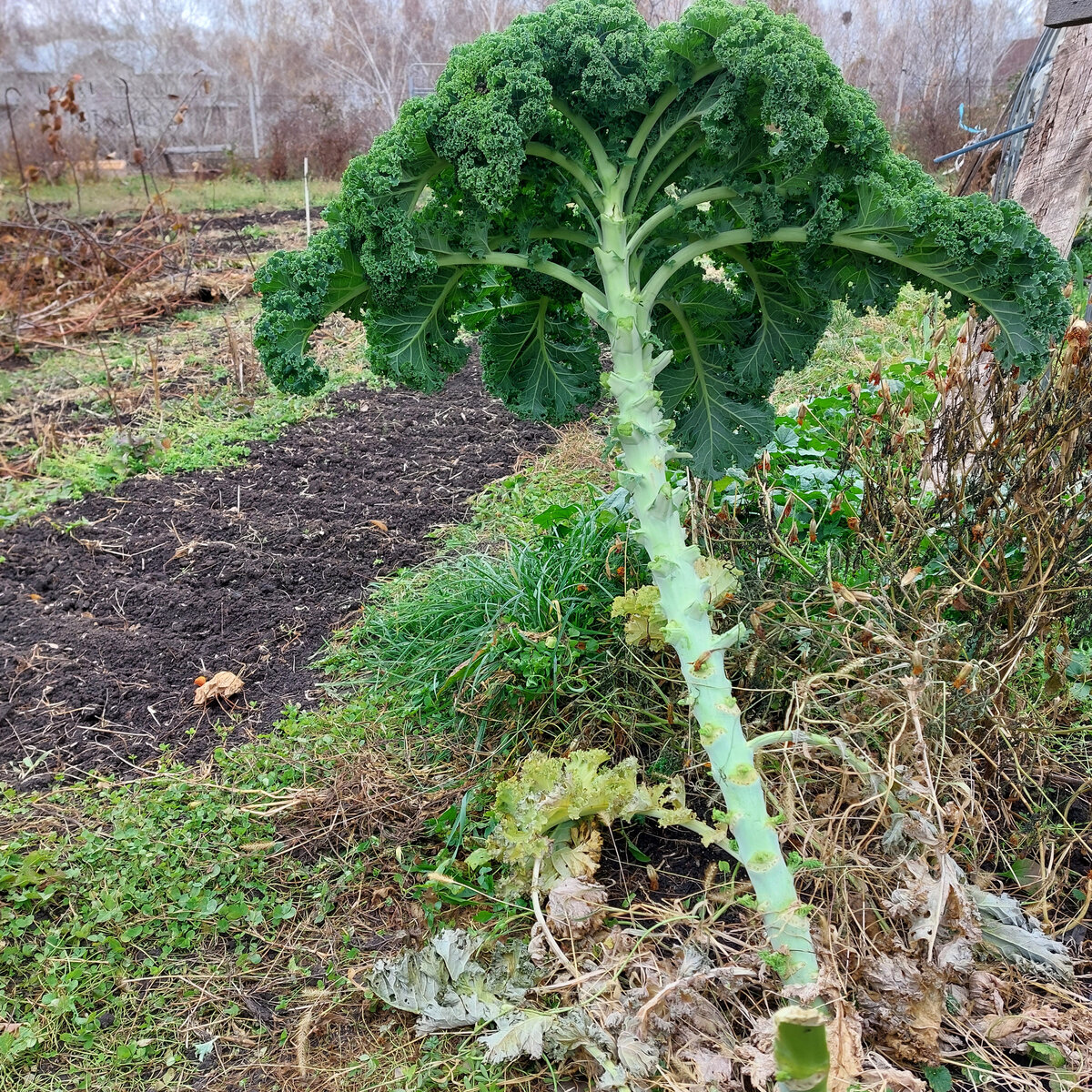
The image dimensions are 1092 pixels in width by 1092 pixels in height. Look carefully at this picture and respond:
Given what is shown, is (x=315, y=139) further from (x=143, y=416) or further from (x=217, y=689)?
(x=217, y=689)

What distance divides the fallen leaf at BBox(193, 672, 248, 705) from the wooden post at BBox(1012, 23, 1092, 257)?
388 cm

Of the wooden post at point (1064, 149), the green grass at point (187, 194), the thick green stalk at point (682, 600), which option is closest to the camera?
the thick green stalk at point (682, 600)

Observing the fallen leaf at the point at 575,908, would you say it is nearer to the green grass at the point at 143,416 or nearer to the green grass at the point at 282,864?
the green grass at the point at 282,864

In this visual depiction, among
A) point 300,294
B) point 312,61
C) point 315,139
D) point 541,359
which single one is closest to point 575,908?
point 541,359

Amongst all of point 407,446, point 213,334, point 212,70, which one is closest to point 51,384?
point 213,334

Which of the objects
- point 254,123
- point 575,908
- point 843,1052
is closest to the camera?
point 843,1052

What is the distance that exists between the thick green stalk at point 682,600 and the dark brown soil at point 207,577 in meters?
2.08

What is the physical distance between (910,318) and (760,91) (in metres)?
5.42

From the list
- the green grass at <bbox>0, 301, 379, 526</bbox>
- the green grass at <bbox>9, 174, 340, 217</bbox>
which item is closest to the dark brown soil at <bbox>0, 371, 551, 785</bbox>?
the green grass at <bbox>0, 301, 379, 526</bbox>

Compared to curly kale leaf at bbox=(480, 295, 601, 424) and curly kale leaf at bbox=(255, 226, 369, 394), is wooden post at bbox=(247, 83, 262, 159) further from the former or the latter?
curly kale leaf at bbox=(255, 226, 369, 394)

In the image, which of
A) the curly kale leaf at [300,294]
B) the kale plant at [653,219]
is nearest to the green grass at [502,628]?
the kale plant at [653,219]

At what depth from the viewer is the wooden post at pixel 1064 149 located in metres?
3.34

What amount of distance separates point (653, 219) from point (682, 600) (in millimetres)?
1070

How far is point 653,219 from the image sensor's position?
239 cm
